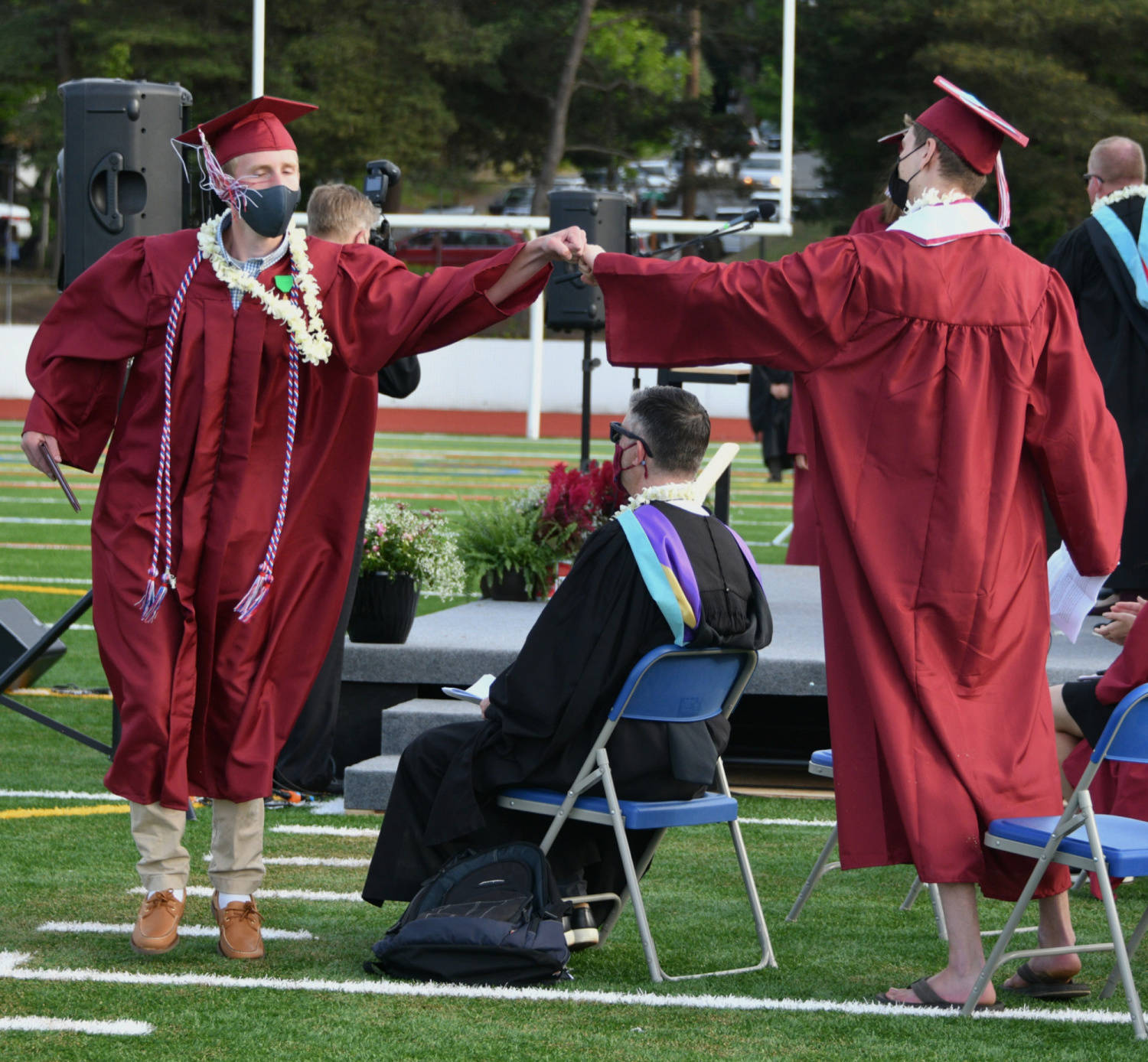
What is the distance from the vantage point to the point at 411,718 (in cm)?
652

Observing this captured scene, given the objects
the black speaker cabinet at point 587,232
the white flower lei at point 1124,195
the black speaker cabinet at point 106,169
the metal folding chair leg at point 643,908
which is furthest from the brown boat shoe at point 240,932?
the black speaker cabinet at point 587,232

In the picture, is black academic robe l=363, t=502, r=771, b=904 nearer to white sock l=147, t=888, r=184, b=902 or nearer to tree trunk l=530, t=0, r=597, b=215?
white sock l=147, t=888, r=184, b=902

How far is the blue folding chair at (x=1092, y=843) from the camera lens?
13.1ft

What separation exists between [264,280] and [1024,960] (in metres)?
2.62

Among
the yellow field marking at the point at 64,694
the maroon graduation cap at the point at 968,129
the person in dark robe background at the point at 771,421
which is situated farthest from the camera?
the person in dark robe background at the point at 771,421

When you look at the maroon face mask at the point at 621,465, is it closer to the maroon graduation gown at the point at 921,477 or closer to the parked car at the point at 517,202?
the maroon graduation gown at the point at 921,477

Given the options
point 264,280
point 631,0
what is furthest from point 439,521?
point 631,0

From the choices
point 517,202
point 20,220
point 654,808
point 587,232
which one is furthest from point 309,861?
point 20,220

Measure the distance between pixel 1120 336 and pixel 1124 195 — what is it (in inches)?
24.1

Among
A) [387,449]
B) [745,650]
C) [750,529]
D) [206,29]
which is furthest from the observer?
[206,29]

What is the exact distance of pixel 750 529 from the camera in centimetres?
1612

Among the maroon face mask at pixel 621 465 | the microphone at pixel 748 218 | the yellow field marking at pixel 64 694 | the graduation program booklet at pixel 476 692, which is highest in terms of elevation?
the microphone at pixel 748 218

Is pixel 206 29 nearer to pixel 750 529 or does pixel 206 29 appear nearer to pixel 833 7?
pixel 833 7

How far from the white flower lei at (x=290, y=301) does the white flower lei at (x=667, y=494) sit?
0.87 meters
